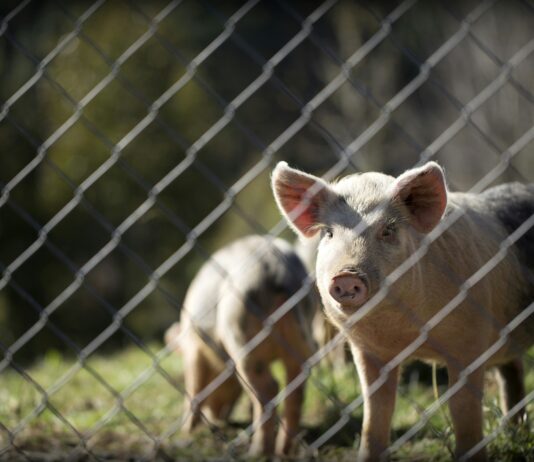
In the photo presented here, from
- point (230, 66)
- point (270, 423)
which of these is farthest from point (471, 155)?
point (270, 423)

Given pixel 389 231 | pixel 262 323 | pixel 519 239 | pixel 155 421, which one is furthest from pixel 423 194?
pixel 155 421

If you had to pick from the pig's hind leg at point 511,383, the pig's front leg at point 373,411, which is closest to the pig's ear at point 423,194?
the pig's front leg at point 373,411

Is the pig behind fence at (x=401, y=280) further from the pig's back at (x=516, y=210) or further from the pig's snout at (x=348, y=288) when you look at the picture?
the pig's back at (x=516, y=210)

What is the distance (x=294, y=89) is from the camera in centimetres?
1070

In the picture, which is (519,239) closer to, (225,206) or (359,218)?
(359,218)

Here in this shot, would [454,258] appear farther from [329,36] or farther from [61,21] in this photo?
[61,21]

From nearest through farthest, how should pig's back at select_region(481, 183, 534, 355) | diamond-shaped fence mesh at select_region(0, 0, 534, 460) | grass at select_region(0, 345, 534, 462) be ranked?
grass at select_region(0, 345, 534, 462) < pig's back at select_region(481, 183, 534, 355) < diamond-shaped fence mesh at select_region(0, 0, 534, 460)

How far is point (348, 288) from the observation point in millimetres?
2729

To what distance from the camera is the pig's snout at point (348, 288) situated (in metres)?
2.73

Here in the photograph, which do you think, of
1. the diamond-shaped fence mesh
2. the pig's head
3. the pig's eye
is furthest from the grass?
the pig's eye

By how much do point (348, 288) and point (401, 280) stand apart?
320mm

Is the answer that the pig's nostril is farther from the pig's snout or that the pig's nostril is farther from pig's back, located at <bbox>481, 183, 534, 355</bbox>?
pig's back, located at <bbox>481, 183, 534, 355</bbox>

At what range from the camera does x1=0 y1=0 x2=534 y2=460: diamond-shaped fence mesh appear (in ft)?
12.0

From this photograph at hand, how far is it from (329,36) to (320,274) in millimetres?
7135
